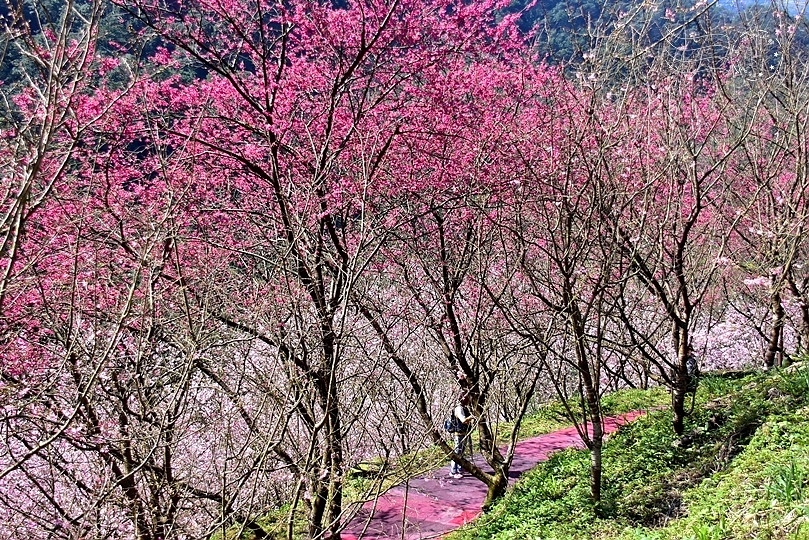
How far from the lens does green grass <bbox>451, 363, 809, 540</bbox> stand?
362cm

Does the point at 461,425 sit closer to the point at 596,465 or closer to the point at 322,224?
the point at 596,465

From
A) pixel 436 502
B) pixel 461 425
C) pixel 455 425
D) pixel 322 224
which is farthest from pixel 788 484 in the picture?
pixel 436 502

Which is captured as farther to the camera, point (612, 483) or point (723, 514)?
point (612, 483)

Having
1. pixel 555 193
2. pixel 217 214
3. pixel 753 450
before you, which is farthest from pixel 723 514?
pixel 217 214

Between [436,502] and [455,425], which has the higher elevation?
[455,425]

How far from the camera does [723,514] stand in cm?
388

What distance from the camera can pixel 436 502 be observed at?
9906 millimetres

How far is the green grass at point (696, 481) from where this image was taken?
362 cm

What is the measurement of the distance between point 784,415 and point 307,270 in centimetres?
454

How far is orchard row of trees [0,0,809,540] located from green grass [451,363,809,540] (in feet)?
1.64

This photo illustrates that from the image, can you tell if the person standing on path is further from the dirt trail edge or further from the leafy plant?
the leafy plant

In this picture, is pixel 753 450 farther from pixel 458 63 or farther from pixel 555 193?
pixel 458 63

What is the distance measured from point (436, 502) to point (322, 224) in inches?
207

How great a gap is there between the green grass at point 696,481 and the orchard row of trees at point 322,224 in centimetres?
50
